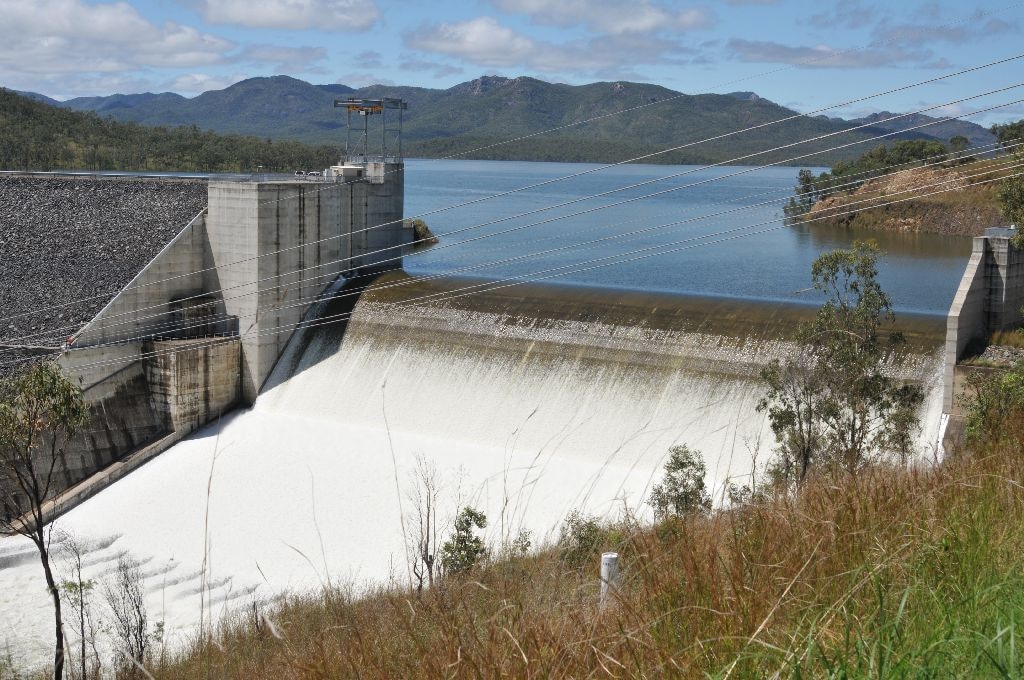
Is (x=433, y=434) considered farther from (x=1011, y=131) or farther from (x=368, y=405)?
(x=1011, y=131)

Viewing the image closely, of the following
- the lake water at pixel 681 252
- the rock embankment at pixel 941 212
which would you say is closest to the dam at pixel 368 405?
the lake water at pixel 681 252

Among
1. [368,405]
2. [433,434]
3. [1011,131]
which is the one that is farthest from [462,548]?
[1011,131]

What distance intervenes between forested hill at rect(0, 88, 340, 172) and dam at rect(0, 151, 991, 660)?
111ft

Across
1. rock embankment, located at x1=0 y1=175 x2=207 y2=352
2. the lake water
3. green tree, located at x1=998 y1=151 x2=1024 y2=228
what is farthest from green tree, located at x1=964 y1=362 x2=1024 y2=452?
rock embankment, located at x1=0 y1=175 x2=207 y2=352

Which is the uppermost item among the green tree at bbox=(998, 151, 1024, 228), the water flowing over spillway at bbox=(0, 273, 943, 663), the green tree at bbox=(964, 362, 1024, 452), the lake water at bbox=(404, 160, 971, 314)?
the green tree at bbox=(998, 151, 1024, 228)

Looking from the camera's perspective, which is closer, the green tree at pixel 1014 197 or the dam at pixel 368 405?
the green tree at pixel 1014 197

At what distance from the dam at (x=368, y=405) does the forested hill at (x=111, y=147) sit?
111 ft

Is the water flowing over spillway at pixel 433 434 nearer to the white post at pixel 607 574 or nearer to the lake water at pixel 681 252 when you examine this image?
the lake water at pixel 681 252

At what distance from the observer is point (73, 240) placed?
22891 millimetres

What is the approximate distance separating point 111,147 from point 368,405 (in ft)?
144

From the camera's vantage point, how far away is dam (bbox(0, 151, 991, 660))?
14562 millimetres

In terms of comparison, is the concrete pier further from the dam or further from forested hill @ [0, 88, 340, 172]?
forested hill @ [0, 88, 340, 172]

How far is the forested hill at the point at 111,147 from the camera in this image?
51719mm

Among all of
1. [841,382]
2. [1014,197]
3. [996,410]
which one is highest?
[1014,197]
